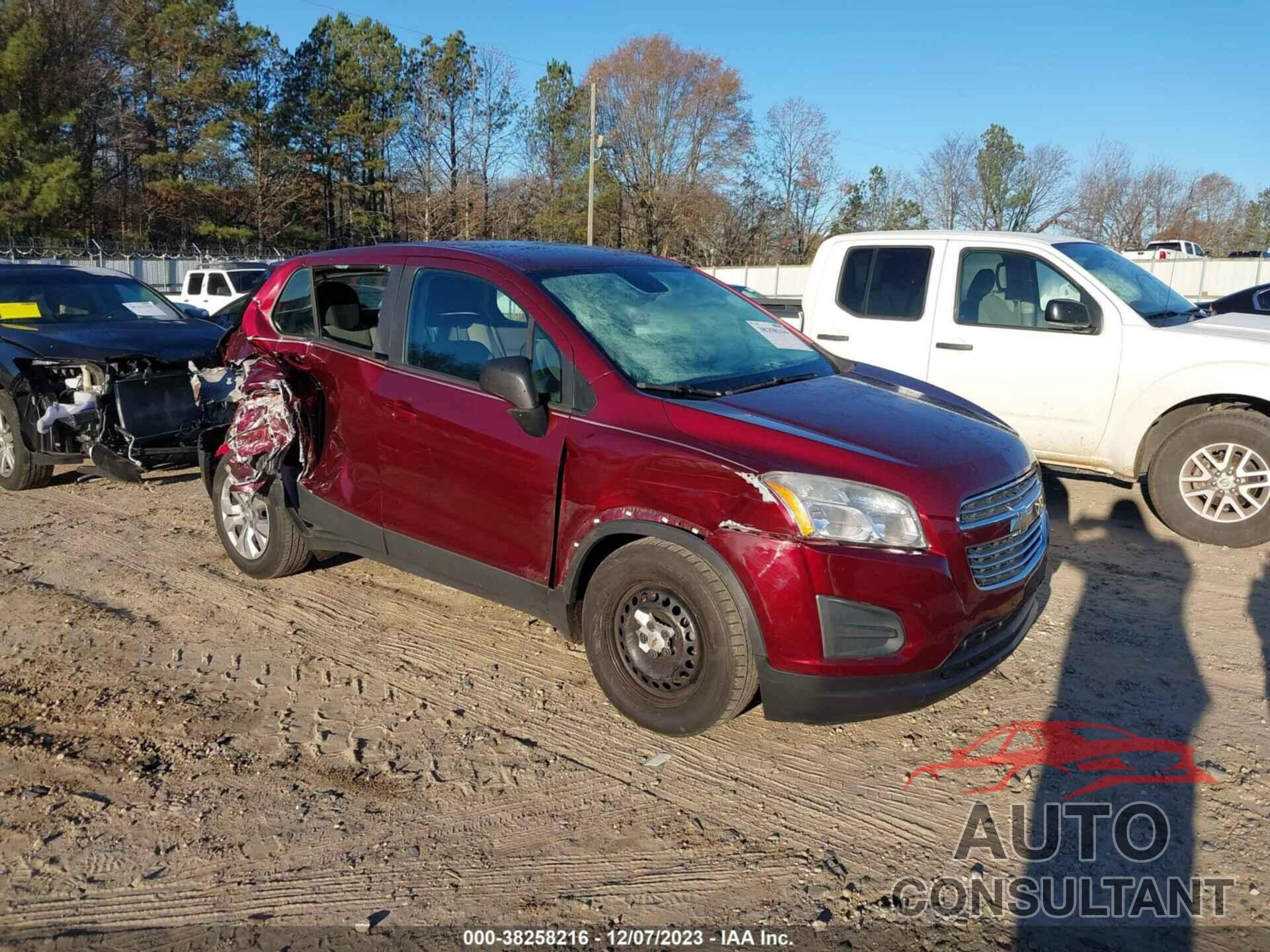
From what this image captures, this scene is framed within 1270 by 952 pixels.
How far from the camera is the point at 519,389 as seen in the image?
3.89m

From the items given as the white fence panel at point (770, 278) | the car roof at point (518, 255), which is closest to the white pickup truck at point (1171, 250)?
the white fence panel at point (770, 278)

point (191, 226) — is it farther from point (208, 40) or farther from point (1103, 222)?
point (1103, 222)

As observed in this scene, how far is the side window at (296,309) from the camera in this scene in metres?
5.23

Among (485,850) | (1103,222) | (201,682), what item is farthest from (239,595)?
(1103,222)

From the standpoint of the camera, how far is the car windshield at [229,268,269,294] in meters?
20.8

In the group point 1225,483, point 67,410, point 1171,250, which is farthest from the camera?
point 1171,250

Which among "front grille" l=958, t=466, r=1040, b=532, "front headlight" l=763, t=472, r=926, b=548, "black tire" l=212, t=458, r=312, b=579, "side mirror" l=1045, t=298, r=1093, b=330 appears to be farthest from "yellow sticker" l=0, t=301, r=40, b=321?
"side mirror" l=1045, t=298, r=1093, b=330

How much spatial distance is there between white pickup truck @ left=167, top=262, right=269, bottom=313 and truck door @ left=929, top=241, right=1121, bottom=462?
54.3 ft

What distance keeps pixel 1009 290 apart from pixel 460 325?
14.8 feet

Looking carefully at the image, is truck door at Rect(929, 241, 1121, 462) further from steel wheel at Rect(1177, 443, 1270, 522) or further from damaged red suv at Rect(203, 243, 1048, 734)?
damaged red suv at Rect(203, 243, 1048, 734)

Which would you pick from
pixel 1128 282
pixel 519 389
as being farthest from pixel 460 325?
pixel 1128 282

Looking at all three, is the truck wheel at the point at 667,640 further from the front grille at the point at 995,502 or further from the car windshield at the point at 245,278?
the car windshield at the point at 245,278

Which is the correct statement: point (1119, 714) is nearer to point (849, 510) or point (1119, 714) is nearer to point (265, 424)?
point (849, 510)

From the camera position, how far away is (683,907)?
115 inches
